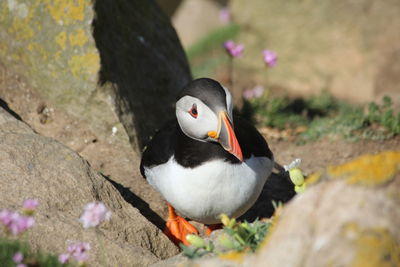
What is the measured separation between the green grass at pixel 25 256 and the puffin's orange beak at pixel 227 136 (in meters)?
1.20

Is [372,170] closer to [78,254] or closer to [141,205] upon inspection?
[78,254]

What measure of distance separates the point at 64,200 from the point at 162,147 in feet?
2.74

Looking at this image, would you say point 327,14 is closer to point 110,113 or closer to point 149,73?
point 149,73

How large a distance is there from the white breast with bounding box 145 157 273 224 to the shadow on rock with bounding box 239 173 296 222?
3.01ft

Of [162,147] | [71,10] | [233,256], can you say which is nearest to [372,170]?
[233,256]

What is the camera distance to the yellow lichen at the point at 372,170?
7.82 feet

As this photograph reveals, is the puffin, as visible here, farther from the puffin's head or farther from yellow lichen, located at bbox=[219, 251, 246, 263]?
yellow lichen, located at bbox=[219, 251, 246, 263]

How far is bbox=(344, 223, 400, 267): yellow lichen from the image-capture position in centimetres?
219

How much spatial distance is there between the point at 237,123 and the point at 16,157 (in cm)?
155

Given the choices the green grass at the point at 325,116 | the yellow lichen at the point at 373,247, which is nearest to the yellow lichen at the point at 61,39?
the green grass at the point at 325,116

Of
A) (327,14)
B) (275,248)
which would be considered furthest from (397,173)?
(327,14)

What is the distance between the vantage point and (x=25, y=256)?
3078mm

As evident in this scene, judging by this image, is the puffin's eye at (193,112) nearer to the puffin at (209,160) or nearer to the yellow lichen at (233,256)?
the puffin at (209,160)

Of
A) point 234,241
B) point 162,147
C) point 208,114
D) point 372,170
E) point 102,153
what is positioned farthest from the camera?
point 102,153
